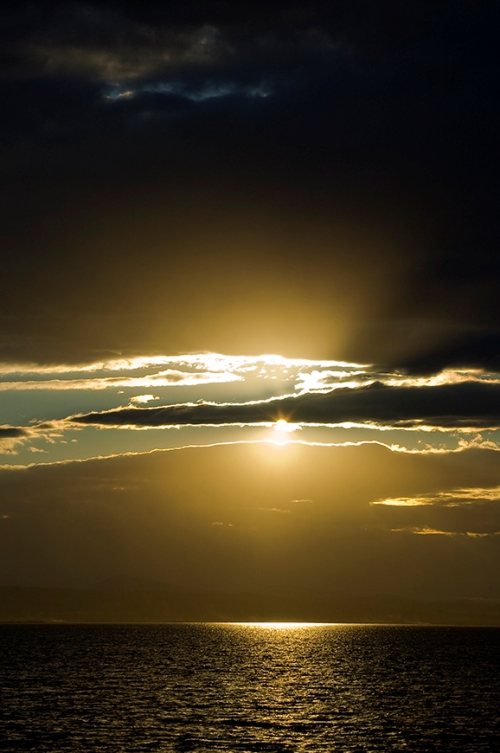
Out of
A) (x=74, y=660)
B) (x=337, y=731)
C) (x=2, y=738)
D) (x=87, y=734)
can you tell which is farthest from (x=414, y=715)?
(x=74, y=660)

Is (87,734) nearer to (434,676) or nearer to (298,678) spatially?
(298,678)

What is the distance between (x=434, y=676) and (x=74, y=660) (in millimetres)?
74464

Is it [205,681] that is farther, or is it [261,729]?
[205,681]

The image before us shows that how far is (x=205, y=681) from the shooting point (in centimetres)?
13500

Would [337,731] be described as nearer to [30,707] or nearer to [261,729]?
[261,729]

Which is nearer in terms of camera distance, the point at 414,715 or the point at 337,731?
the point at 337,731

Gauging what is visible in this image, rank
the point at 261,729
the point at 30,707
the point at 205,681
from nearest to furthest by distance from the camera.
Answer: the point at 261,729 < the point at 30,707 < the point at 205,681

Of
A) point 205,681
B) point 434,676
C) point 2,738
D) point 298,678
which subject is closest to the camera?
point 2,738

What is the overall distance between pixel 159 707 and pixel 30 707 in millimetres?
14694

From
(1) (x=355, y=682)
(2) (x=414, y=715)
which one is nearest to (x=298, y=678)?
(1) (x=355, y=682)

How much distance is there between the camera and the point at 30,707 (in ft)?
326

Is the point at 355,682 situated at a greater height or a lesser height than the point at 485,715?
greater

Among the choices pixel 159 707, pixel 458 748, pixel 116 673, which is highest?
pixel 116 673

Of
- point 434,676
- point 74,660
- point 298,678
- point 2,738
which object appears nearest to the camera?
point 2,738
